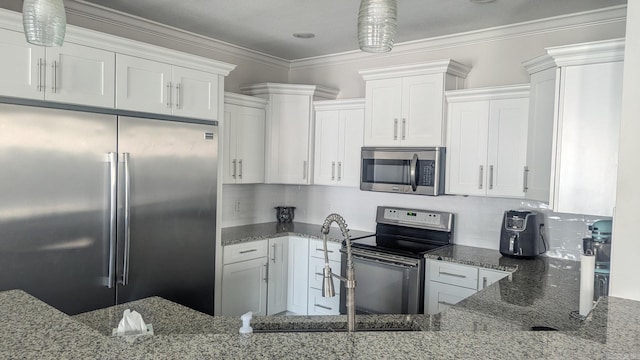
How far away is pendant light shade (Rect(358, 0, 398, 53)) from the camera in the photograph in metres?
1.51

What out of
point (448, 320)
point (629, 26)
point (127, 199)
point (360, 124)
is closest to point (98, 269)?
point (127, 199)

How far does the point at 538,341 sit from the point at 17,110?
271 cm

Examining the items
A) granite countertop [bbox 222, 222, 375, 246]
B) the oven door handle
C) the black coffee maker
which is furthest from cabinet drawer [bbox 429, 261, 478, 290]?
granite countertop [bbox 222, 222, 375, 246]

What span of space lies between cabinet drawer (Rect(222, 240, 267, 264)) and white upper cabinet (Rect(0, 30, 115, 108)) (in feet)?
4.86

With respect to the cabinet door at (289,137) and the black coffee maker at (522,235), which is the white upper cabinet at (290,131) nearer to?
the cabinet door at (289,137)

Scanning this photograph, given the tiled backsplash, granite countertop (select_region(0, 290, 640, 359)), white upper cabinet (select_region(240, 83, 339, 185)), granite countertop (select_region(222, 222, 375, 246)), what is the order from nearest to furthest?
1. granite countertop (select_region(0, 290, 640, 359))
2. the tiled backsplash
3. granite countertop (select_region(222, 222, 375, 246))
4. white upper cabinet (select_region(240, 83, 339, 185))

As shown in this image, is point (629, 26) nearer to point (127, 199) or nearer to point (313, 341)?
point (313, 341)

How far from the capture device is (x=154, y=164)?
3.10 meters

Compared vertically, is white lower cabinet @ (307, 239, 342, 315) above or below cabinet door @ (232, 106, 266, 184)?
below

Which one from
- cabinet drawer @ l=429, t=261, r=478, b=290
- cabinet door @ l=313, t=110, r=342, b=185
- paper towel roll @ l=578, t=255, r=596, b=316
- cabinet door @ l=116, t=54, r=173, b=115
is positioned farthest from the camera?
cabinet door @ l=313, t=110, r=342, b=185

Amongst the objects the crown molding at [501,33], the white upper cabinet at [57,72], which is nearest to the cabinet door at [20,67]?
the white upper cabinet at [57,72]

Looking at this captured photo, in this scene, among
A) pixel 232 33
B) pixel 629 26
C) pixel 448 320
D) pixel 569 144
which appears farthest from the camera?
pixel 232 33

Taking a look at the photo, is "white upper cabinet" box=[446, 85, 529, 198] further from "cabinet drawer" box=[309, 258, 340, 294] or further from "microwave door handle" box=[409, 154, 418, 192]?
"cabinet drawer" box=[309, 258, 340, 294]

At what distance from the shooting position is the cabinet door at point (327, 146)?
4.30m
